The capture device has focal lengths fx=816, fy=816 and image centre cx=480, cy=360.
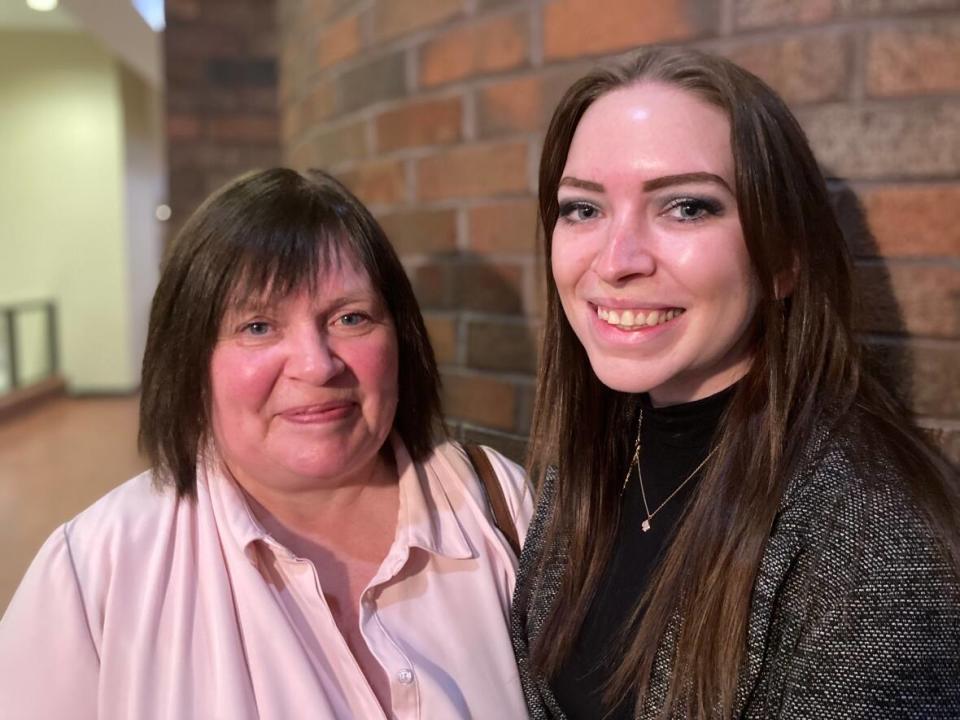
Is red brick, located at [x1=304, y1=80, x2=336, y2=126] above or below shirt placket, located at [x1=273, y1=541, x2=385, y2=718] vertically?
above

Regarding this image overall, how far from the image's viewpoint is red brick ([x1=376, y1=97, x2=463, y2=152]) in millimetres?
1699

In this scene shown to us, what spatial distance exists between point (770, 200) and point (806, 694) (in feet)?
1.88

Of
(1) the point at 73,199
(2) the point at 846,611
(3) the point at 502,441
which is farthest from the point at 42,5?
(2) the point at 846,611

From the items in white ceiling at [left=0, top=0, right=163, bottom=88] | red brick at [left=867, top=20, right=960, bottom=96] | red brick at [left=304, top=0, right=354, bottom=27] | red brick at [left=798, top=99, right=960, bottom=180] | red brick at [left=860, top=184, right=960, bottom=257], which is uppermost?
white ceiling at [left=0, top=0, right=163, bottom=88]

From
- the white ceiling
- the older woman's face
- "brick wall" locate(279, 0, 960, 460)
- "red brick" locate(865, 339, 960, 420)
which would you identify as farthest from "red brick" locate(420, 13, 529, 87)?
the white ceiling

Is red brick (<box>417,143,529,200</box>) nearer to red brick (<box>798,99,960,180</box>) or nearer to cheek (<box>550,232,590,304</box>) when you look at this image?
cheek (<box>550,232,590,304</box>)

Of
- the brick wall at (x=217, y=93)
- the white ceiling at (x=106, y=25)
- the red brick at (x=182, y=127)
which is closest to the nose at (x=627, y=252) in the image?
the brick wall at (x=217, y=93)

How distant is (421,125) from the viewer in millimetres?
1772

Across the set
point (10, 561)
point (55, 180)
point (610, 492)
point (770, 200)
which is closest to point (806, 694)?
point (610, 492)

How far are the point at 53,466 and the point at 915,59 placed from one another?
4343 mm

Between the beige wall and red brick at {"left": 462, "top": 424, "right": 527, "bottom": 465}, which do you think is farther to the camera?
the beige wall

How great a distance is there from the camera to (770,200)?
996 millimetres

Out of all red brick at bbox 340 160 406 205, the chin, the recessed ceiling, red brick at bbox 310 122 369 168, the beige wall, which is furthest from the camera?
the beige wall

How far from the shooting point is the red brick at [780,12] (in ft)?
4.00
